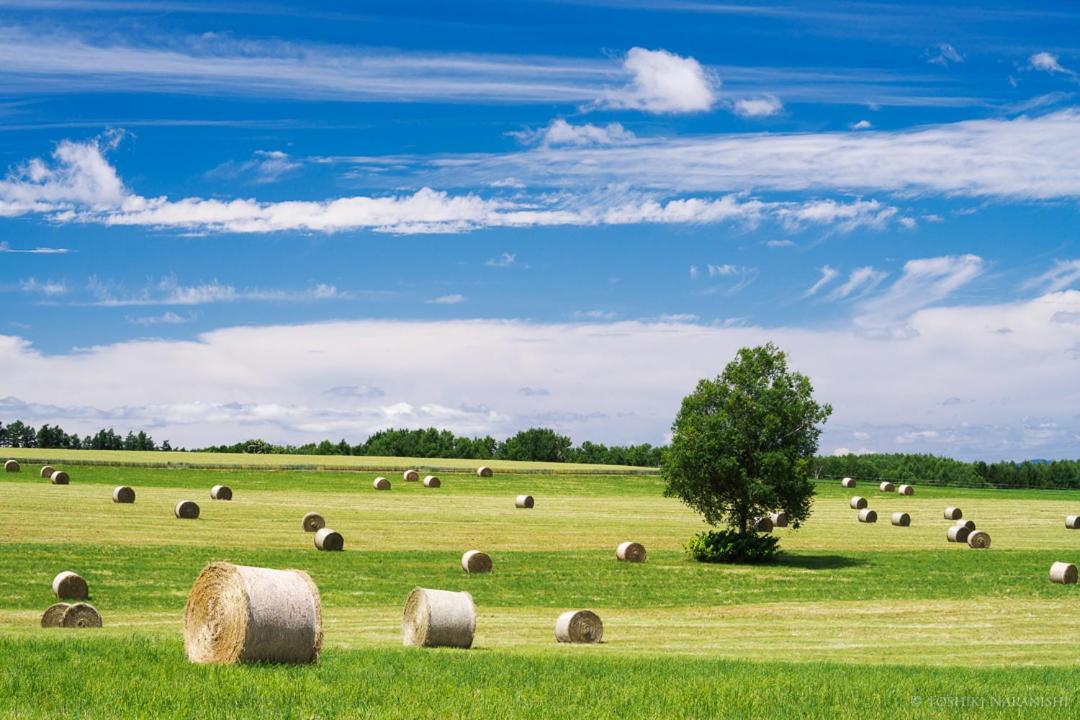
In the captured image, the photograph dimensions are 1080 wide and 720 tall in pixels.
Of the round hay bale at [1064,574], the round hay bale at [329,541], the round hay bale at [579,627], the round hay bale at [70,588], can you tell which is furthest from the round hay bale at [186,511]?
the round hay bale at [1064,574]

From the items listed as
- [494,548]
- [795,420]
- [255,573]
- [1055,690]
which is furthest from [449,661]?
[795,420]

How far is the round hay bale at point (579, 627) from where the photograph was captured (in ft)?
97.7

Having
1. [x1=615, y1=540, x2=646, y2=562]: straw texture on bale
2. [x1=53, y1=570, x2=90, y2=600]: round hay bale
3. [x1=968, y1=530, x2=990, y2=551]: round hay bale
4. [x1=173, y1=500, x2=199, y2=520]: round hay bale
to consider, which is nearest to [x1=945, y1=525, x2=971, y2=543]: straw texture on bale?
[x1=968, y1=530, x2=990, y2=551]: round hay bale

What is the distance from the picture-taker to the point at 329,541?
53125 millimetres

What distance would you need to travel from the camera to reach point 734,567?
55156 millimetres

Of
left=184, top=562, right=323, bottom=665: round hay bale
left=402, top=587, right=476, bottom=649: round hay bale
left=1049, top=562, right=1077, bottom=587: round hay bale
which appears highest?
left=184, top=562, right=323, bottom=665: round hay bale

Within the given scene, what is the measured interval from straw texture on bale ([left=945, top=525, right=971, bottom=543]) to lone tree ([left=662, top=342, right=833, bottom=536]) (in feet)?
45.0

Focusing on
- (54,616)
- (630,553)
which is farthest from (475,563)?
(54,616)

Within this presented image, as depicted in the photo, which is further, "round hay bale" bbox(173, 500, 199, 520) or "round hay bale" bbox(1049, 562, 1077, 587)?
"round hay bale" bbox(173, 500, 199, 520)

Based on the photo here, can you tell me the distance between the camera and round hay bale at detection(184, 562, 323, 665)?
19219 mm

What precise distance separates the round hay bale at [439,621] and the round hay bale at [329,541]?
27.2 m

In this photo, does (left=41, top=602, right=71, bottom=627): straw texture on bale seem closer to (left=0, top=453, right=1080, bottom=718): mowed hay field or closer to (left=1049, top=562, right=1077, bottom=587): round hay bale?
(left=0, top=453, right=1080, bottom=718): mowed hay field

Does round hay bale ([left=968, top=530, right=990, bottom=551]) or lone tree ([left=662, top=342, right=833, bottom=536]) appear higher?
lone tree ([left=662, top=342, right=833, bottom=536])

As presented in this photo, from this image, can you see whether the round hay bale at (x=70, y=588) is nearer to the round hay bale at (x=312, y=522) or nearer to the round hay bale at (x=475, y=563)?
the round hay bale at (x=475, y=563)
